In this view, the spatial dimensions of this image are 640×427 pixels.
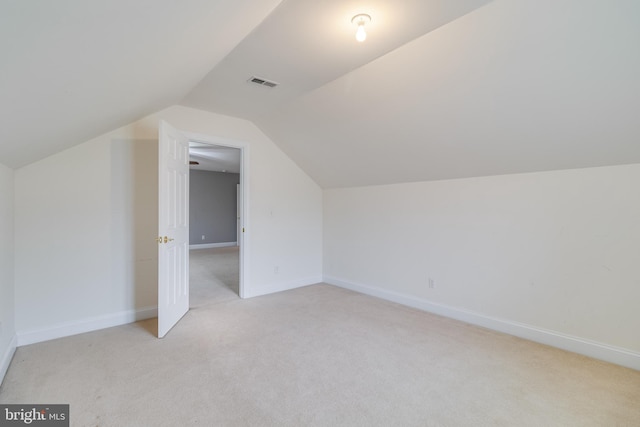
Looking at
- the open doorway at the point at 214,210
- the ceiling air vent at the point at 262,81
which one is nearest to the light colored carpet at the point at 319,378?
the ceiling air vent at the point at 262,81

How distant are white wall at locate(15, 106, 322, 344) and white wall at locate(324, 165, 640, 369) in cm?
261

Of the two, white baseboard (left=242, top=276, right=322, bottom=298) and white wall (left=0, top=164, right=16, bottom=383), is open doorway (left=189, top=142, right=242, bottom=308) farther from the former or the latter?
white wall (left=0, top=164, right=16, bottom=383)

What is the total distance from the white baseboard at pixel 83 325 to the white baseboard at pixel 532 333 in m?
2.92

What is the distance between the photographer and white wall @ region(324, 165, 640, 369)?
2.37 meters

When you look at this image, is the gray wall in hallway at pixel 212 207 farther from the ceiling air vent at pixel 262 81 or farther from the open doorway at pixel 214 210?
the ceiling air vent at pixel 262 81

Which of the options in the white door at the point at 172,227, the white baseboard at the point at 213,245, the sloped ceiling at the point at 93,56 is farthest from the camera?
the white baseboard at the point at 213,245

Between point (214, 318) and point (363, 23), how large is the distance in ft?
10.2

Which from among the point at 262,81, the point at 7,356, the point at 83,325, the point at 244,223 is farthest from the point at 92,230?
the point at 262,81

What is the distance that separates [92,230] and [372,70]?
3063 mm

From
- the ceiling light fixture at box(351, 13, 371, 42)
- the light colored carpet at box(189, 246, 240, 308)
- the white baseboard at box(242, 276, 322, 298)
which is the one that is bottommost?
the light colored carpet at box(189, 246, 240, 308)

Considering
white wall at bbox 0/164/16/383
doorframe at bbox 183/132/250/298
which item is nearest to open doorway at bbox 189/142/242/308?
doorframe at bbox 183/132/250/298

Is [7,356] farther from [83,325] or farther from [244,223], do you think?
[244,223]

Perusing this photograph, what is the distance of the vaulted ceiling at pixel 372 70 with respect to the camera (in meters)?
1.27

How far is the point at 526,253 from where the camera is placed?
9.26 ft
